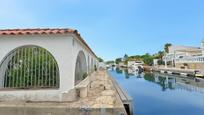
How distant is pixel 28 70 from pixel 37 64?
0.39m

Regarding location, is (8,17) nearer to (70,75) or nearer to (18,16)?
(18,16)

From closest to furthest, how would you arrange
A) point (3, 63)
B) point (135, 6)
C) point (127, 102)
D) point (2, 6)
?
point (3, 63) < point (127, 102) < point (2, 6) < point (135, 6)

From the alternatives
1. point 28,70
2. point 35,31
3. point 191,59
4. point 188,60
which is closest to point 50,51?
point 35,31

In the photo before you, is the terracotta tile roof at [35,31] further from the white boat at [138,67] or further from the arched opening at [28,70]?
the white boat at [138,67]

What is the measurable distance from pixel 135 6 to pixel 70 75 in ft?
47.2

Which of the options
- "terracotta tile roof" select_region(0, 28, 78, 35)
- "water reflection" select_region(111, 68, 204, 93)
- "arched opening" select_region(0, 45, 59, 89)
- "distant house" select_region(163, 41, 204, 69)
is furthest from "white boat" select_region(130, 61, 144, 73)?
"terracotta tile roof" select_region(0, 28, 78, 35)

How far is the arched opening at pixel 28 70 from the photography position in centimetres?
647

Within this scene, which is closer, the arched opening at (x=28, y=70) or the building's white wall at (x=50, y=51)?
the building's white wall at (x=50, y=51)

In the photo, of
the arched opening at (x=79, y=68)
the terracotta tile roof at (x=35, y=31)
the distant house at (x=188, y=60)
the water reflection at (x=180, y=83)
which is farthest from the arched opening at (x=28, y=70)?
the distant house at (x=188, y=60)

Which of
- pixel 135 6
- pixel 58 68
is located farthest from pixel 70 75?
pixel 135 6

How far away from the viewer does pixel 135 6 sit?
1861 cm

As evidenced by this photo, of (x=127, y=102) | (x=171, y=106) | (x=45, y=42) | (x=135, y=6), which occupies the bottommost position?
(x=171, y=106)

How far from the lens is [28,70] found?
6648 mm

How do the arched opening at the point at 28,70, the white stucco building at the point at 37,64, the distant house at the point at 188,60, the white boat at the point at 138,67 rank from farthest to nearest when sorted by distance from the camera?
1. the white boat at the point at 138,67
2. the distant house at the point at 188,60
3. the arched opening at the point at 28,70
4. the white stucco building at the point at 37,64
